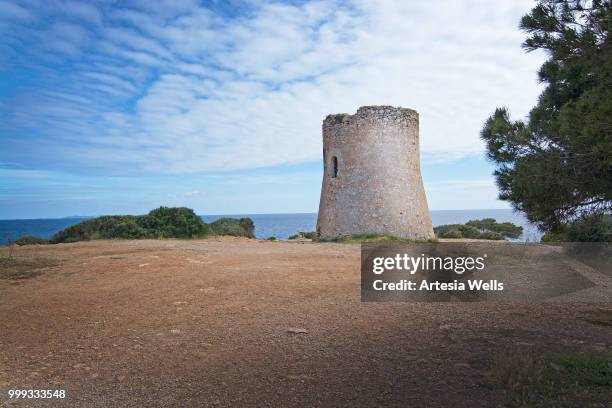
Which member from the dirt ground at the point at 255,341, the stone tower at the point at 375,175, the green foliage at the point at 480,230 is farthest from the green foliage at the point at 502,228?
the dirt ground at the point at 255,341

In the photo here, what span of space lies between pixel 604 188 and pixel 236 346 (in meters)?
4.64

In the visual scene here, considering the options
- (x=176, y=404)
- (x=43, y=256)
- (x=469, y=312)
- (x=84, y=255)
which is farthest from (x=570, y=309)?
(x=43, y=256)

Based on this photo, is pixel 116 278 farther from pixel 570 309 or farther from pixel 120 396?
pixel 570 309

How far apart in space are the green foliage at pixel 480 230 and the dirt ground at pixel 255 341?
62.3 feet

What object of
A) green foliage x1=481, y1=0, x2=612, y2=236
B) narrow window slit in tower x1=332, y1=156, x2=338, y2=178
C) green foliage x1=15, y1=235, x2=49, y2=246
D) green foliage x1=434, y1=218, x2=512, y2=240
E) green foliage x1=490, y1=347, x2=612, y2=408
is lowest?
green foliage x1=490, y1=347, x2=612, y2=408

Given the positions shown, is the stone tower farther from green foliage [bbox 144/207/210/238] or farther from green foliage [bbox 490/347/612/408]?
green foliage [bbox 490/347/612/408]

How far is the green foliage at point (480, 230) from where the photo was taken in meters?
25.7

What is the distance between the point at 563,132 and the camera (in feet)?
14.8

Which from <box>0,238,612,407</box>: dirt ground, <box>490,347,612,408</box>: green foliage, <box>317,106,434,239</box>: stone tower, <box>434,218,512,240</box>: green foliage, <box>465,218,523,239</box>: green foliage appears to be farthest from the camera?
<box>465,218,523,239</box>: green foliage

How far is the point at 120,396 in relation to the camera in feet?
11.9

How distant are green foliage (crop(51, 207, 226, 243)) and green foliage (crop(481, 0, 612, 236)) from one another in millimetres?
15347

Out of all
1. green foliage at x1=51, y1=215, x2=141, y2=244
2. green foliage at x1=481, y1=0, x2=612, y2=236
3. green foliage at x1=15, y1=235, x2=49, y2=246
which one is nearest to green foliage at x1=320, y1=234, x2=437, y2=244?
green foliage at x1=51, y1=215, x2=141, y2=244

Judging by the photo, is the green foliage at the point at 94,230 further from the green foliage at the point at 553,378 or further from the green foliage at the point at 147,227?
the green foliage at the point at 553,378

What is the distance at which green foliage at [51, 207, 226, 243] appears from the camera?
18344 mm
